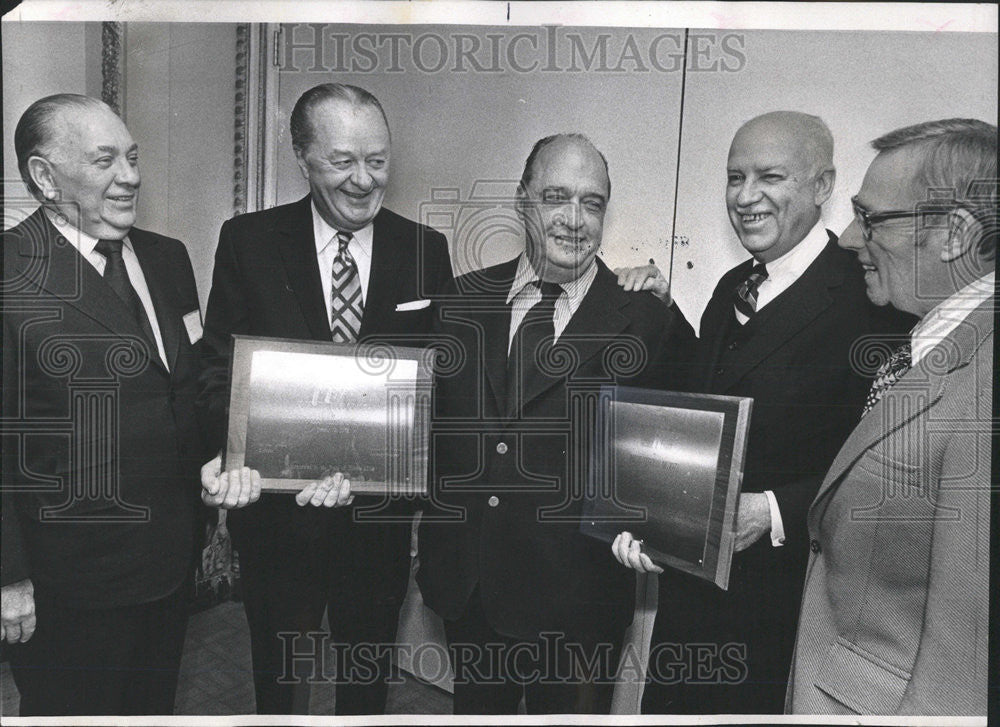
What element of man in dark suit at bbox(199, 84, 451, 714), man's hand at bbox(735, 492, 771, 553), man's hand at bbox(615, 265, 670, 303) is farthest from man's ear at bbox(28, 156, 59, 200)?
man's hand at bbox(735, 492, 771, 553)

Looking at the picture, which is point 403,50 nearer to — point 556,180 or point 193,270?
point 556,180

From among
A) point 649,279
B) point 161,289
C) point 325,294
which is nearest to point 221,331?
point 161,289

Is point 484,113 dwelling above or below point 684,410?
above

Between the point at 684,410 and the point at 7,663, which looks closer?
the point at 684,410

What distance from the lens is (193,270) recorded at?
217 cm

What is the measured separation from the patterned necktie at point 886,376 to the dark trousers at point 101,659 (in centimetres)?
217

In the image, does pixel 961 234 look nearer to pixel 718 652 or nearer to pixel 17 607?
pixel 718 652

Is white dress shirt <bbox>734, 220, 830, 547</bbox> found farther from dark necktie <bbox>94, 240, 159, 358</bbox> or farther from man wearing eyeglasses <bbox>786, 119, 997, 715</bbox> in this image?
dark necktie <bbox>94, 240, 159, 358</bbox>

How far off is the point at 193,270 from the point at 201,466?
0.59 metres

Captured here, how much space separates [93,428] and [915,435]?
2448 mm

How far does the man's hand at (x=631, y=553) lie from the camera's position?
2162mm

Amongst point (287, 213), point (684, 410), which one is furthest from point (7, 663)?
point (684, 410)

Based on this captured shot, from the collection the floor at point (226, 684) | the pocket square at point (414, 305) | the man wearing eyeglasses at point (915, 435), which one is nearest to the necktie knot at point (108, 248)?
the pocket square at point (414, 305)

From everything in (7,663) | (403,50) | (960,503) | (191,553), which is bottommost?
(7,663)
